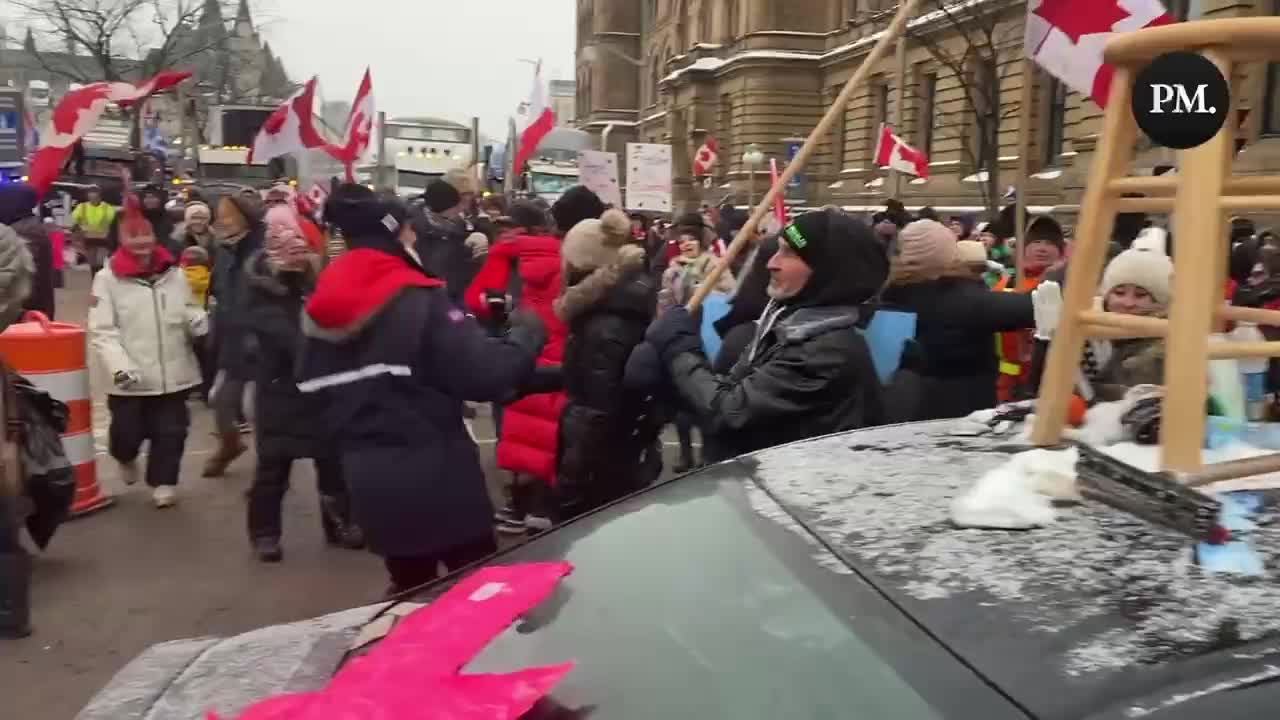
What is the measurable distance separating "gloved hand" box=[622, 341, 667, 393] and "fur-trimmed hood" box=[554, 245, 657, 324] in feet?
2.39

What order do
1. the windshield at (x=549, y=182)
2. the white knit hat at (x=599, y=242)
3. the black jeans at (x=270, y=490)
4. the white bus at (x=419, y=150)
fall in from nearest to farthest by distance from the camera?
the white knit hat at (x=599, y=242) < the black jeans at (x=270, y=490) < the white bus at (x=419, y=150) < the windshield at (x=549, y=182)

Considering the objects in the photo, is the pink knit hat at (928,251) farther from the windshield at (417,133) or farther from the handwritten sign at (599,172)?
the windshield at (417,133)

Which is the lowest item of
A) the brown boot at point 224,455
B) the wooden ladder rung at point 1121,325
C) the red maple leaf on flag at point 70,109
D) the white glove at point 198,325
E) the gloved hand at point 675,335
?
the brown boot at point 224,455

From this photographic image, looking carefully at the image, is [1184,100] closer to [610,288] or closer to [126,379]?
[610,288]

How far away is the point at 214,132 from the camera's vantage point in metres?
33.3

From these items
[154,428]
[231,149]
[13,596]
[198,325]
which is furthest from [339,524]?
[231,149]

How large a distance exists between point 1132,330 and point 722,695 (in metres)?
0.83

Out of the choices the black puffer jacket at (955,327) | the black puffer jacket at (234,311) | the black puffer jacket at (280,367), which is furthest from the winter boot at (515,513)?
the black puffer jacket at (955,327)

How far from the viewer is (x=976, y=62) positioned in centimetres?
2886

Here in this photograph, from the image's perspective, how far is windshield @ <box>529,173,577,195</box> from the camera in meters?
37.2

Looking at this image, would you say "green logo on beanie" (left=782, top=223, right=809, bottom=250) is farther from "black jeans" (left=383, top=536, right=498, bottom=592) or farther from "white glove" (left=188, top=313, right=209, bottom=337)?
"white glove" (left=188, top=313, right=209, bottom=337)

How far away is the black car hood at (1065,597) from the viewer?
1.36 m

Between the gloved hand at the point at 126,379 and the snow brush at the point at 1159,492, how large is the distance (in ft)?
19.2

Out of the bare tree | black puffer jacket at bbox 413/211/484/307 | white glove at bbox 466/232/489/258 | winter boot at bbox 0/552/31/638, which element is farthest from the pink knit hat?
the bare tree
